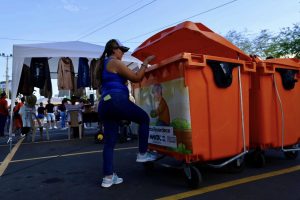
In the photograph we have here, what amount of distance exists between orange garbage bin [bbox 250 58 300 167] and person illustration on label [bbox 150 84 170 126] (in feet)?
4.04

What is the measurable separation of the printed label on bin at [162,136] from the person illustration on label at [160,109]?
7cm

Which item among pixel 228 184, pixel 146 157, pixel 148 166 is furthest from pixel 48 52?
pixel 228 184

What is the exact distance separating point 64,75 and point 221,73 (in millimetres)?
8437

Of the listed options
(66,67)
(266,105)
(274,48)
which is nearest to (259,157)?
(266,105)

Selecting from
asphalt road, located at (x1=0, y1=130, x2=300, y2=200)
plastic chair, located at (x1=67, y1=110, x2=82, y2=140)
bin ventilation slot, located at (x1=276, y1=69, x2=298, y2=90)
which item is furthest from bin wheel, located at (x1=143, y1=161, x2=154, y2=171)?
plastic chair, located at (x1=67, y1=110, x2=82, y2=140)

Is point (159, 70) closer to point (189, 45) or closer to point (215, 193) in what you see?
point (189, 45)

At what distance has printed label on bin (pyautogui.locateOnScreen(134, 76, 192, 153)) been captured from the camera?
3.65 meters

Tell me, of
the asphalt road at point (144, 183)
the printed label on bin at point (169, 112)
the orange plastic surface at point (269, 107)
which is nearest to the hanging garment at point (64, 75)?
the asphalt road at point (144, 183)

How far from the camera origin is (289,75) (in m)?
4.61

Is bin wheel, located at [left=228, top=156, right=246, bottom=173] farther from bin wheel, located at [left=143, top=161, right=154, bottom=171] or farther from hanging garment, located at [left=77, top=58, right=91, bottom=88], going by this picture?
hanging garment, located at [left=77, top=58, right=91, bottom=88]

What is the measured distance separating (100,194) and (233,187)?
1.41m

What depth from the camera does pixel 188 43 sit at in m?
4.67

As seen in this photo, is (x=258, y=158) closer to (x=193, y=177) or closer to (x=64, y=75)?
(x=193, y=177)

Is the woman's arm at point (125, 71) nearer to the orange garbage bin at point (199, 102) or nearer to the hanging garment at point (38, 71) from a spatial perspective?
A: the orange garbage bin at point (199, 102)
